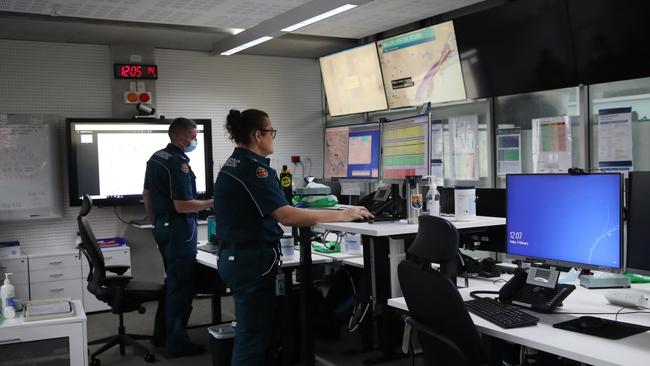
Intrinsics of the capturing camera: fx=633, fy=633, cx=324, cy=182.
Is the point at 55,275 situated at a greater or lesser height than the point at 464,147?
lesser

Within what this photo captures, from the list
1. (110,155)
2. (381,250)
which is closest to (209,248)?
(381,250)

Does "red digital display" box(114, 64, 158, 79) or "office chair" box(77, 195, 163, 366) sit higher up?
"red digital display" box(114, 64, 158, 79)

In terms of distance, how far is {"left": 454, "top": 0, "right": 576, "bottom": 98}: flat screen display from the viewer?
4.23 meters

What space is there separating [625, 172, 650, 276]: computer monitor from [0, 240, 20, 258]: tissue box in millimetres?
5008

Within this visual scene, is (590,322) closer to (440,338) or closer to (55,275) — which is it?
A: (440,338)

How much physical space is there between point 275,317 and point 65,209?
3597 millimetres

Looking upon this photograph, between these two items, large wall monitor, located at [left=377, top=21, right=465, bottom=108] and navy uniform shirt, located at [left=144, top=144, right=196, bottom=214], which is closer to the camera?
navy uniform shirt, located at [left=144, top=144, right=196, bottom=214]

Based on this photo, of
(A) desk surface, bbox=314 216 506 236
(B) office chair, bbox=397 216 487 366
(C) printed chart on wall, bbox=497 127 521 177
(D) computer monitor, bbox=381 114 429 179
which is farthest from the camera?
(C) printed chart on wall, bbox=497 127 521 177

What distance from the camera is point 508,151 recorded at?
4.96 meters

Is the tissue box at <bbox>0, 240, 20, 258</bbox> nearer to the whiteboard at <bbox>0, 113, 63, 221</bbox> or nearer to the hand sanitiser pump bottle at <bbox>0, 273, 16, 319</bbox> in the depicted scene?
the whiteboard at <bbox>0, 113, 63, 221</bbox>

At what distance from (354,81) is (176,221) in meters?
2.68

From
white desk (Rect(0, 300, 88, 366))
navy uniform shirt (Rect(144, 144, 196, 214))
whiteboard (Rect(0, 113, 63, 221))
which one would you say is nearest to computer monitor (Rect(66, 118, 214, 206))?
whiteboard (Rect(0, 113, 63, 221))

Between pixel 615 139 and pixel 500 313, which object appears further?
pixel 615 139

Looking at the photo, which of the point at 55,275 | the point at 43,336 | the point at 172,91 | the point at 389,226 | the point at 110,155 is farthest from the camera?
the point at 172,91
